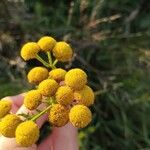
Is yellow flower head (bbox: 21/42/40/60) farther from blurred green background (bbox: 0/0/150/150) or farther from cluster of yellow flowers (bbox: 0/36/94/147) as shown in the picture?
blurred green background (bbox: 0/0/150/150)

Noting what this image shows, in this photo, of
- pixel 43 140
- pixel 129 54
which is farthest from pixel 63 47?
pixel 129 54

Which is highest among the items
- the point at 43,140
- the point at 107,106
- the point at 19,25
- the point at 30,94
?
the point at 30,94

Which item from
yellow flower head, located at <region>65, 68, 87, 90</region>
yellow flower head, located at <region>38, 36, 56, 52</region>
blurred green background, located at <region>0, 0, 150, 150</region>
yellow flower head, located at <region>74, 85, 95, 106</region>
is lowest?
blurred green background, located at <region>0, 0, 150, 150</region>

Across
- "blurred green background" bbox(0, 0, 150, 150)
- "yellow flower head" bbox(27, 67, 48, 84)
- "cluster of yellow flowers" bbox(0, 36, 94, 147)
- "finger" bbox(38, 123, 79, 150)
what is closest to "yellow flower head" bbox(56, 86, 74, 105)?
"cluster of yellow flowers" bbox(0, 36, 94, 147)

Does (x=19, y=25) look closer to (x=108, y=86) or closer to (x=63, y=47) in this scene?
(x=108, y=86)

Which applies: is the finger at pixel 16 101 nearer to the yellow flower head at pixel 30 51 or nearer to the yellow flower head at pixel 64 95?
the yellow flower head at pixel 30 51

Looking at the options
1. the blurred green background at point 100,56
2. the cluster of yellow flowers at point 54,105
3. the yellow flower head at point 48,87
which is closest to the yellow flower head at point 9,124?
the cluster of yellow flowers at point 54,105

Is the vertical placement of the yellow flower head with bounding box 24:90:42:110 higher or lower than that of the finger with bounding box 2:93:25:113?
higher
